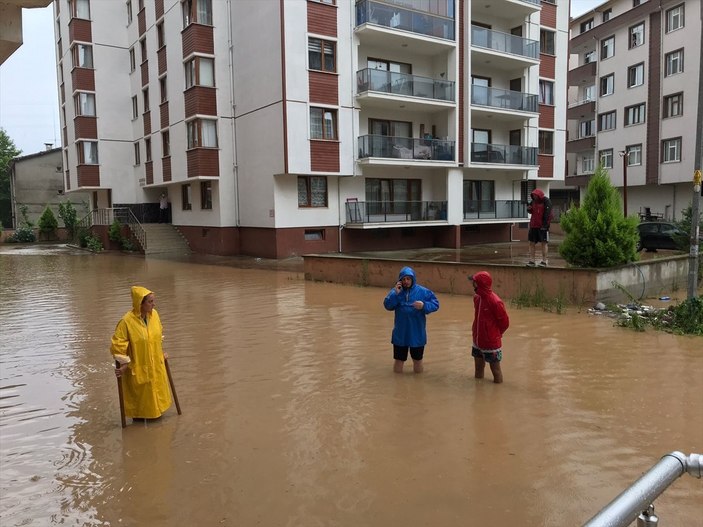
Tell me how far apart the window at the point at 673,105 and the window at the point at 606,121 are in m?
4.79

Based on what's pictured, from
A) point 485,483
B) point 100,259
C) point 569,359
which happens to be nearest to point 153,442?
point 485,483

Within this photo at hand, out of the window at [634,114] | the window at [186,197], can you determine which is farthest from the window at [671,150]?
the window at [186,197]

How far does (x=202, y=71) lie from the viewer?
1027 inches

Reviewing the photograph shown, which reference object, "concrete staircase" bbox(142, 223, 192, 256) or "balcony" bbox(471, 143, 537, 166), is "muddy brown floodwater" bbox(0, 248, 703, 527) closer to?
"balcony" bbox(471, 143, 537, 166)

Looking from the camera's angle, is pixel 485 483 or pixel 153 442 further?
pixel 153 442

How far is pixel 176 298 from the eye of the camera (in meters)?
13.9

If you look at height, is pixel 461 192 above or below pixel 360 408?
above

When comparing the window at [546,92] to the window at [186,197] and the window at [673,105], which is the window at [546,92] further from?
the window at [186,197]

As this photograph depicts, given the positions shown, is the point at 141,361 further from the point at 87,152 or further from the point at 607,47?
the point at 607,47

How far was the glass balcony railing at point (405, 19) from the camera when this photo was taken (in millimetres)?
24328

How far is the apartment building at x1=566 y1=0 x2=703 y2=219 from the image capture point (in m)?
35.6

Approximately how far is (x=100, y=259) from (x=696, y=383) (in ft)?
81.2

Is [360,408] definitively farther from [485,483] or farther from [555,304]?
[555,304]

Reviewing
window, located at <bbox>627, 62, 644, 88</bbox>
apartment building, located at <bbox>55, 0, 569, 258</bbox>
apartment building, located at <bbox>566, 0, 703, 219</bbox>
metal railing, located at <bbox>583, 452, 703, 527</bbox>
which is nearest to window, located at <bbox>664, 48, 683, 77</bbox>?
apartment building, located at <bbox>566, 0, 703, 219</bbox>
